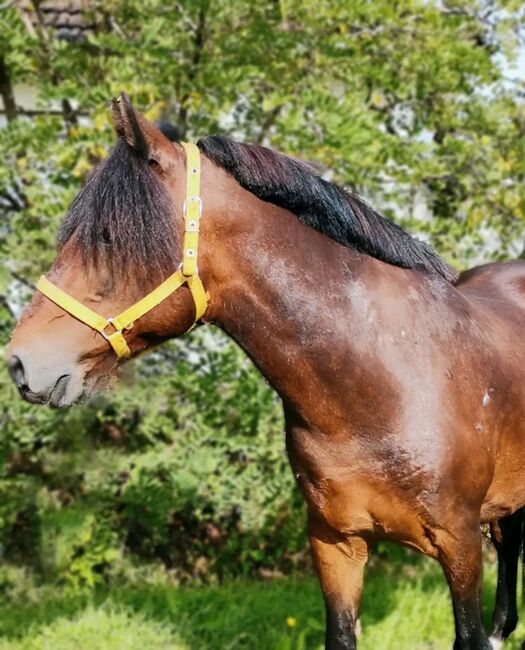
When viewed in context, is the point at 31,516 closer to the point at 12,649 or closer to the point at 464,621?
the point at 12,649

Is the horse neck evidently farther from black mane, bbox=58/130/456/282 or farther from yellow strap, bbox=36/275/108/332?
yellow strap, bbox=36/275/108/332

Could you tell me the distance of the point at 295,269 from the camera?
2248 millimetres

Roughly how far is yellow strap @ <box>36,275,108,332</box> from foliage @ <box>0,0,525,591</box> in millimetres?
2601

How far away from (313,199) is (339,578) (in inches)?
48.6

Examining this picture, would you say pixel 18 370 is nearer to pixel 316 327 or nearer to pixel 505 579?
pixel 316 327

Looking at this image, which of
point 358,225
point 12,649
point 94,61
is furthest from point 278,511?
point 358,225

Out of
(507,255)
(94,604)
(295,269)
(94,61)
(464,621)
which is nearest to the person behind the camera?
(295,269)

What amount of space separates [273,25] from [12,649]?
3879 millimetres

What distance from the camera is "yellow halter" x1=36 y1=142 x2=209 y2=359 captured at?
2.11 meters

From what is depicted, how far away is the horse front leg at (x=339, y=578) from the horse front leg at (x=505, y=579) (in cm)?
133

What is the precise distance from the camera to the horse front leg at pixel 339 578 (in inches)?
103

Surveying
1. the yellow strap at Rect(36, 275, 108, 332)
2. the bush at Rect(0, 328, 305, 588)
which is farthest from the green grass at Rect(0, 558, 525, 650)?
the yellow strap at Rect(36, 275, 108, 332)

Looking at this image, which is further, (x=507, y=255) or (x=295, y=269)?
(x=507, y=255)

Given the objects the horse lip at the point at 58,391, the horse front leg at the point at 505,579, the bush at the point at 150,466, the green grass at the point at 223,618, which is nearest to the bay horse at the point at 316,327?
the horse lip at the point at 58,391
